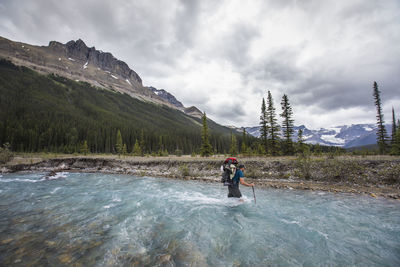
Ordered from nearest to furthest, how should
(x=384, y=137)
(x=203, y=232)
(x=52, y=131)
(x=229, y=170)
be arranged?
1. (x=203, y=232)
2. (x=229, y=170)
3. (x=384, y=137)
4. (x=52, y=131)

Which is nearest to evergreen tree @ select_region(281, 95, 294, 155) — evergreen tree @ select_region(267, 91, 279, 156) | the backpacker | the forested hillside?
evergreen tree @ select_region(267, 91, 279, 156)

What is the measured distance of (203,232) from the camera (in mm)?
7270

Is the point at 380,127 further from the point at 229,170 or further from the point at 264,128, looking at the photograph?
the point at 229,170

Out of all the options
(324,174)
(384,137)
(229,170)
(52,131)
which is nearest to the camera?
(229,170)

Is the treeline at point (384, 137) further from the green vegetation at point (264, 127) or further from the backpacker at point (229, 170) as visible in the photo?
the backpacker at point (229, 170)

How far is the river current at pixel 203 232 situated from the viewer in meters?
5.27

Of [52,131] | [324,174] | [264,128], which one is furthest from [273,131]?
[52,131]

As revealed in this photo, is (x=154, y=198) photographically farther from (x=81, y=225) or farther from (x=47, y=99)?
(x=47, y=99)

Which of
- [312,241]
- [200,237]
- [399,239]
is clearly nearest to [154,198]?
[200,237]

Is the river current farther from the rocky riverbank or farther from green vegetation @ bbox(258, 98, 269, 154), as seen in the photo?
green vegetation @ bbox(258, 98, 269, 154)

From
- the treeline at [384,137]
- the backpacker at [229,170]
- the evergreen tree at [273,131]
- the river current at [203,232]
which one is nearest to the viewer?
the river current at [203,232]

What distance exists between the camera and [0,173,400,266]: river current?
5.27 m

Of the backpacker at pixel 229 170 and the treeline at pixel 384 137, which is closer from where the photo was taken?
the backpacker at pixel 229 170

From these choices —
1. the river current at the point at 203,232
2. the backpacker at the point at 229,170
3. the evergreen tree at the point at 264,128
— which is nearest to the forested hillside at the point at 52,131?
the evergreen tree at the point at 264,128
